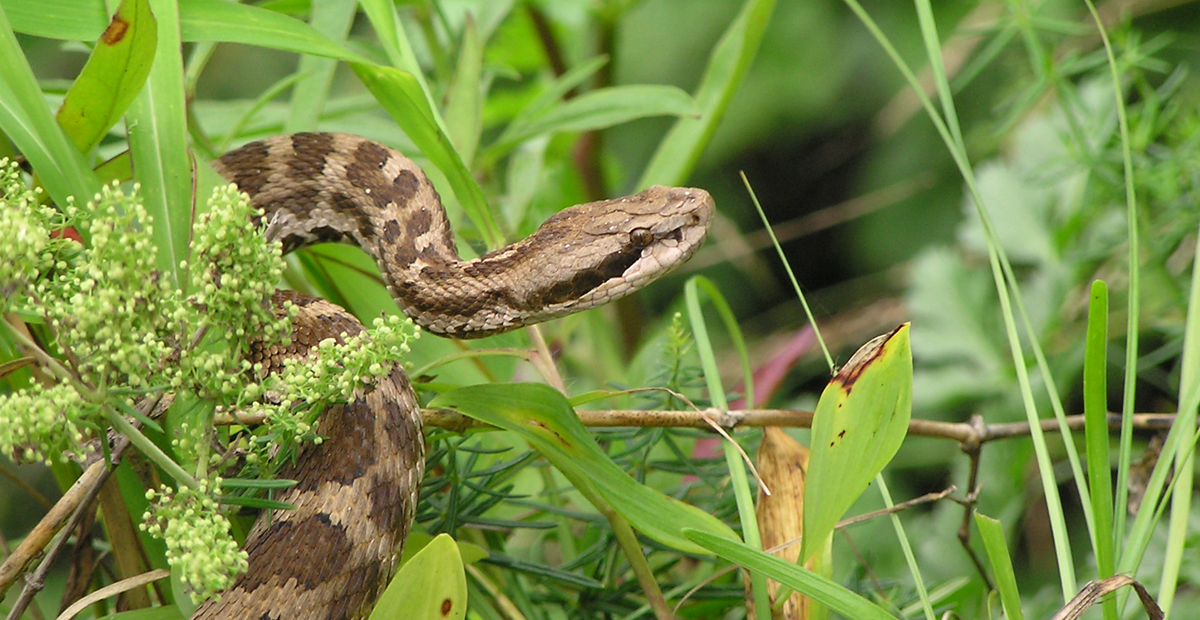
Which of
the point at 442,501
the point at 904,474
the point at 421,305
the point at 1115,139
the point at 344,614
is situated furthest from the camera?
the point at 904,474

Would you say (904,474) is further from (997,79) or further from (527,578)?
(527,578)

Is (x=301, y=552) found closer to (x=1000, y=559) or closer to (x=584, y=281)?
(x=584, y=281)

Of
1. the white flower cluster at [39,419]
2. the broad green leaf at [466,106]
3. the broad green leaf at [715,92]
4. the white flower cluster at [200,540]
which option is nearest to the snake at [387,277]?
the broad green leaf at [466,106]

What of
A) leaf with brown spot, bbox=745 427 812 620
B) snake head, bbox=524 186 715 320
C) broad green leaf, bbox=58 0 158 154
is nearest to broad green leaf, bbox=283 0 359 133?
snake head, bbox=524 186 715 320

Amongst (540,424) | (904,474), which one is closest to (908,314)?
(904,474)

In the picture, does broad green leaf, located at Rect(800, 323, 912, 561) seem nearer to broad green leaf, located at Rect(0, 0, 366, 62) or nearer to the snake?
the snake

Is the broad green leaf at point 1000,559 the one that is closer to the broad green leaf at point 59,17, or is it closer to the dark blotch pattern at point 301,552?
the dark blotch pattern at point 301,552

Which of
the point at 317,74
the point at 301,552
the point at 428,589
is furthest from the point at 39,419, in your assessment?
the point at 317,74
